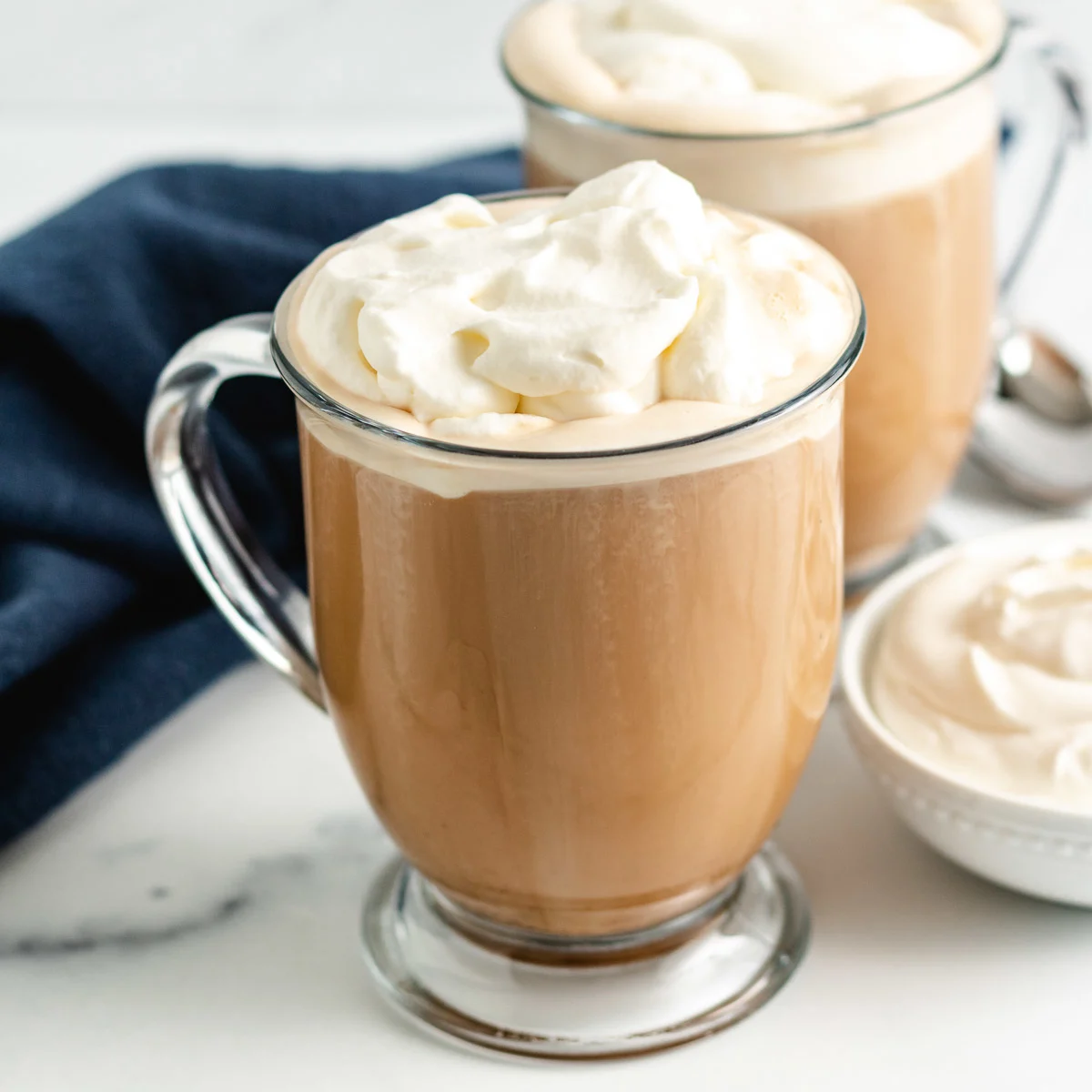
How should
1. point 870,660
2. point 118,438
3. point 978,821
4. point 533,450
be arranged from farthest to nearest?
point 118,438 → point 870,660 → point 978,821 → point 533,450

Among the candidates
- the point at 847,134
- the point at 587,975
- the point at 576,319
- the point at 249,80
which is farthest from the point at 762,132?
the point at 249,80

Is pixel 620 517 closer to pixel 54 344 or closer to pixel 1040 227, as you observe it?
pixel 54 344

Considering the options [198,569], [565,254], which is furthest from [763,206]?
[198,569]

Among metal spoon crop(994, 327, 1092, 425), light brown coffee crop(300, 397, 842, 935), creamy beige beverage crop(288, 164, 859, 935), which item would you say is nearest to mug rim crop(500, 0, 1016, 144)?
creamy beige beverage crop(288, 164, 859, 935)

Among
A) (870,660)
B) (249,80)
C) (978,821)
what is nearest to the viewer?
(978,821)

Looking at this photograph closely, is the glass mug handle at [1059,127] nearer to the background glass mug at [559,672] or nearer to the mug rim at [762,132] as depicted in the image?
the mug rim at [762,132]

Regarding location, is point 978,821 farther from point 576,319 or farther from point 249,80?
point 249,80

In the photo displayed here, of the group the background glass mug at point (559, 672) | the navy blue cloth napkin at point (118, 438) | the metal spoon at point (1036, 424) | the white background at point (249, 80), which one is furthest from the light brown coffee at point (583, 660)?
the white background at point (249, 80)
